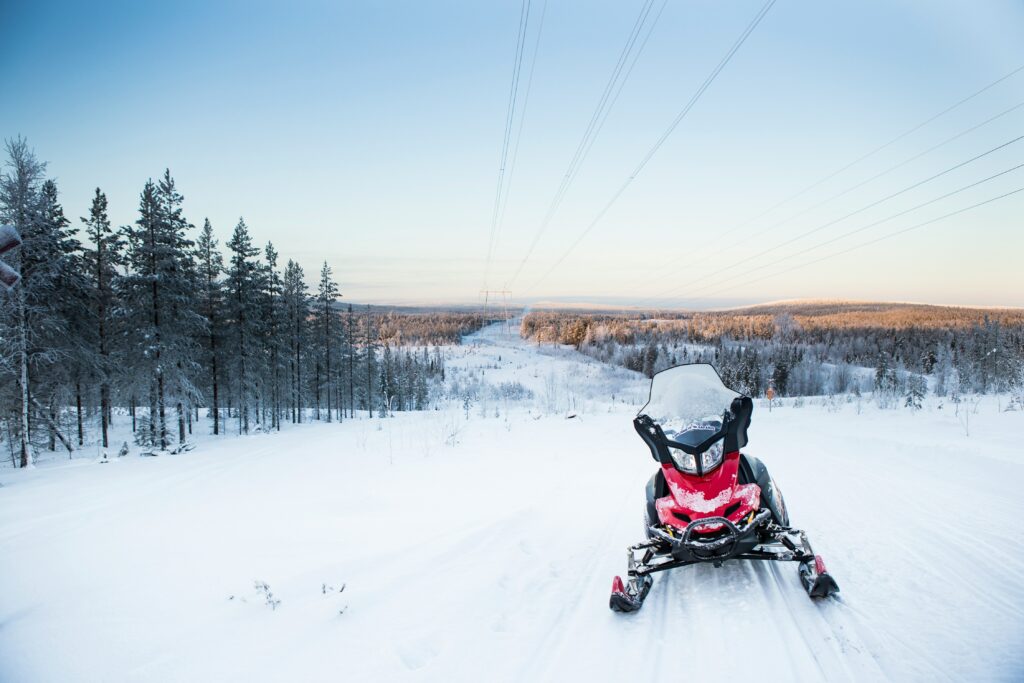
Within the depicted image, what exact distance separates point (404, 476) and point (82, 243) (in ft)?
68.8

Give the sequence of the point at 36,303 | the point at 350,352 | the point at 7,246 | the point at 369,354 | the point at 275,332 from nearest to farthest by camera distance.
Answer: the point at 7,246
the point at 36,303
the point at 275,332
the point at 350,352
the point at 369,354

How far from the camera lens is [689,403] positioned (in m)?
4.55

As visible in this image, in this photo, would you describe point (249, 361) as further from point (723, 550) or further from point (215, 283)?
point (723, 550)

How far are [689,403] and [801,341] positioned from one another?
156m

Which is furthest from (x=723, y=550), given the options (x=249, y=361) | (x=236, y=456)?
(x=249, y=361)

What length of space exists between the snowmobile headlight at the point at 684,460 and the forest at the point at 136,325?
15.5 m

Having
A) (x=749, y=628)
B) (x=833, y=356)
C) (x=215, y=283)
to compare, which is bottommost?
(x=833, y=356)

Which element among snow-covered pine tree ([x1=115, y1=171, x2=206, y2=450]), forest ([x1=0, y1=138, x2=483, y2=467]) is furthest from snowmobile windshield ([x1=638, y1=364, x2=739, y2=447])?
snow-covered pine tree ([x1=115, y1=171, x2=206, y2=450])

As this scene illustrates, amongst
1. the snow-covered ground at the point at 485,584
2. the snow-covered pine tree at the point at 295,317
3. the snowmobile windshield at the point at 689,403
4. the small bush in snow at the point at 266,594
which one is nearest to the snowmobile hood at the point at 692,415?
the snowmobile windshield at the point at 689,403

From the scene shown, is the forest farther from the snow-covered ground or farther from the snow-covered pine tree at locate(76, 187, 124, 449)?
the snow-covered ground

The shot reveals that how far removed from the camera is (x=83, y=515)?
684 centimetres

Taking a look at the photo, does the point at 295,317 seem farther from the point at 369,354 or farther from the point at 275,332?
the point at 369,354

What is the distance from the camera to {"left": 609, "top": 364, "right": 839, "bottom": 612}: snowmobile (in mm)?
3764

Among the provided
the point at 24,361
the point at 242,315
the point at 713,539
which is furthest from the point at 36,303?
the point at 713,539
